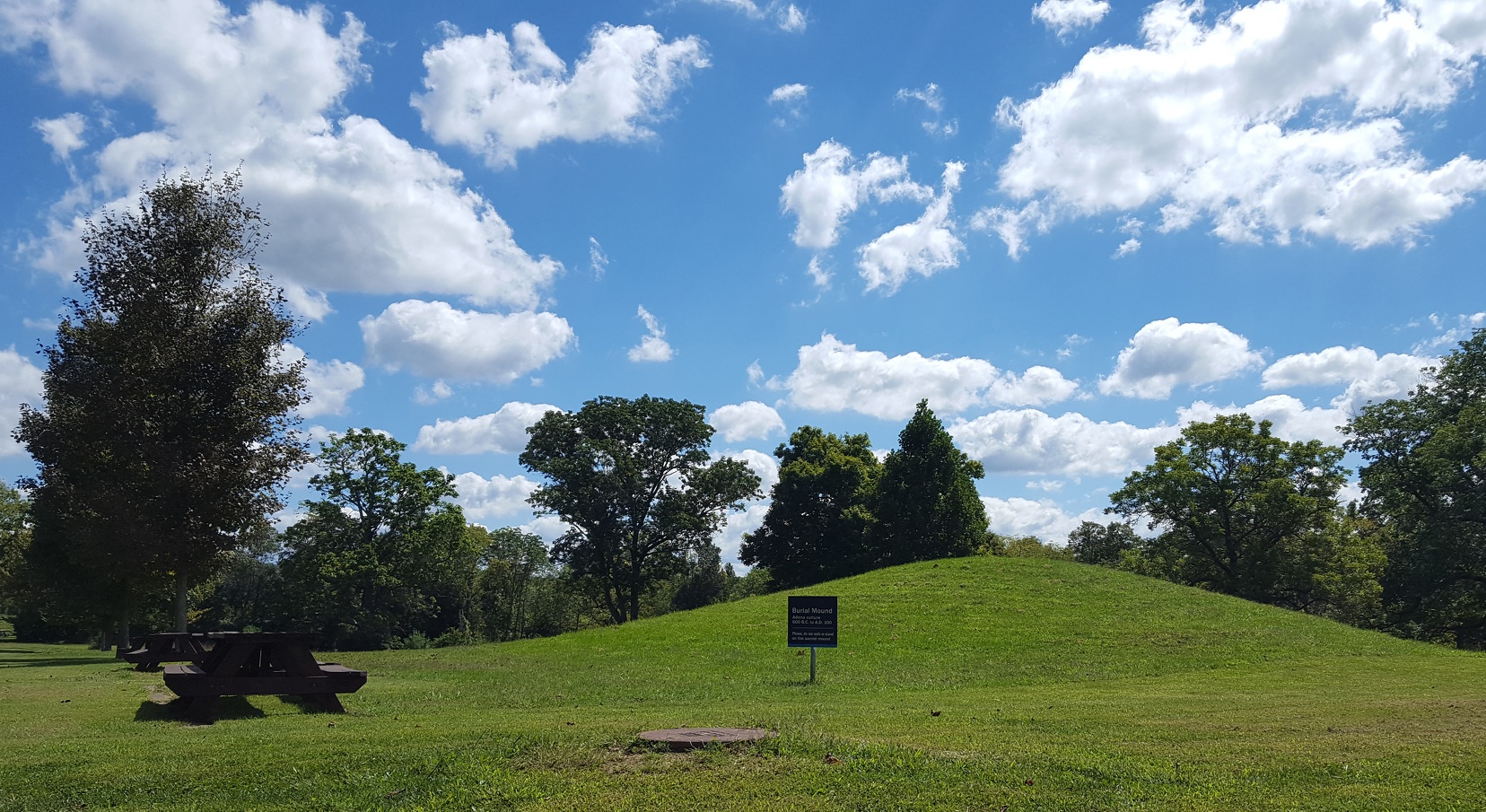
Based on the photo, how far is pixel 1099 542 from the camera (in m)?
94.0

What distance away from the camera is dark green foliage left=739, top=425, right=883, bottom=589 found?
222ft

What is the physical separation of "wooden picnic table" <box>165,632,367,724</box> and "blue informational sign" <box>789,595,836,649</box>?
1063cm

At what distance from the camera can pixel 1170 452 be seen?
2162 inches

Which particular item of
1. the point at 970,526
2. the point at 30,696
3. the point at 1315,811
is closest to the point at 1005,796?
the point at 1315,811

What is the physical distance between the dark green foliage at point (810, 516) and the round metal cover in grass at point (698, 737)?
188ft

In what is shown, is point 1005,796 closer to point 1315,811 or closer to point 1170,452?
point 1315,811

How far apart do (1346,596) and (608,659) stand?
4290 centimetres

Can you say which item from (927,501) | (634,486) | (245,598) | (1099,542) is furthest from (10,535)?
(1099,542)

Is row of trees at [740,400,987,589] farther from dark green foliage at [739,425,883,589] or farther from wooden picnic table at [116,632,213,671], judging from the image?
wooden picnic table at [116,632,213,671]

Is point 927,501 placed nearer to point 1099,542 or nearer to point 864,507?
point 864,507

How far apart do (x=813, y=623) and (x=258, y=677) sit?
12195 millimetres

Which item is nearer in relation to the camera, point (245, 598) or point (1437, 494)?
point (1437, 494)

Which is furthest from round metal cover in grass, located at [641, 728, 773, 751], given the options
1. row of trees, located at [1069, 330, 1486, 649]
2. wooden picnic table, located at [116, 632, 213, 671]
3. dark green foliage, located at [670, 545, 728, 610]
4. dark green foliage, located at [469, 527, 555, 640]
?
dark green foliage, located at [670, 545, 728, 610]

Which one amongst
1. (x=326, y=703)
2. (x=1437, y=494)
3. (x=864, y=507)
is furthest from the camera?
(x=864, y=507)
